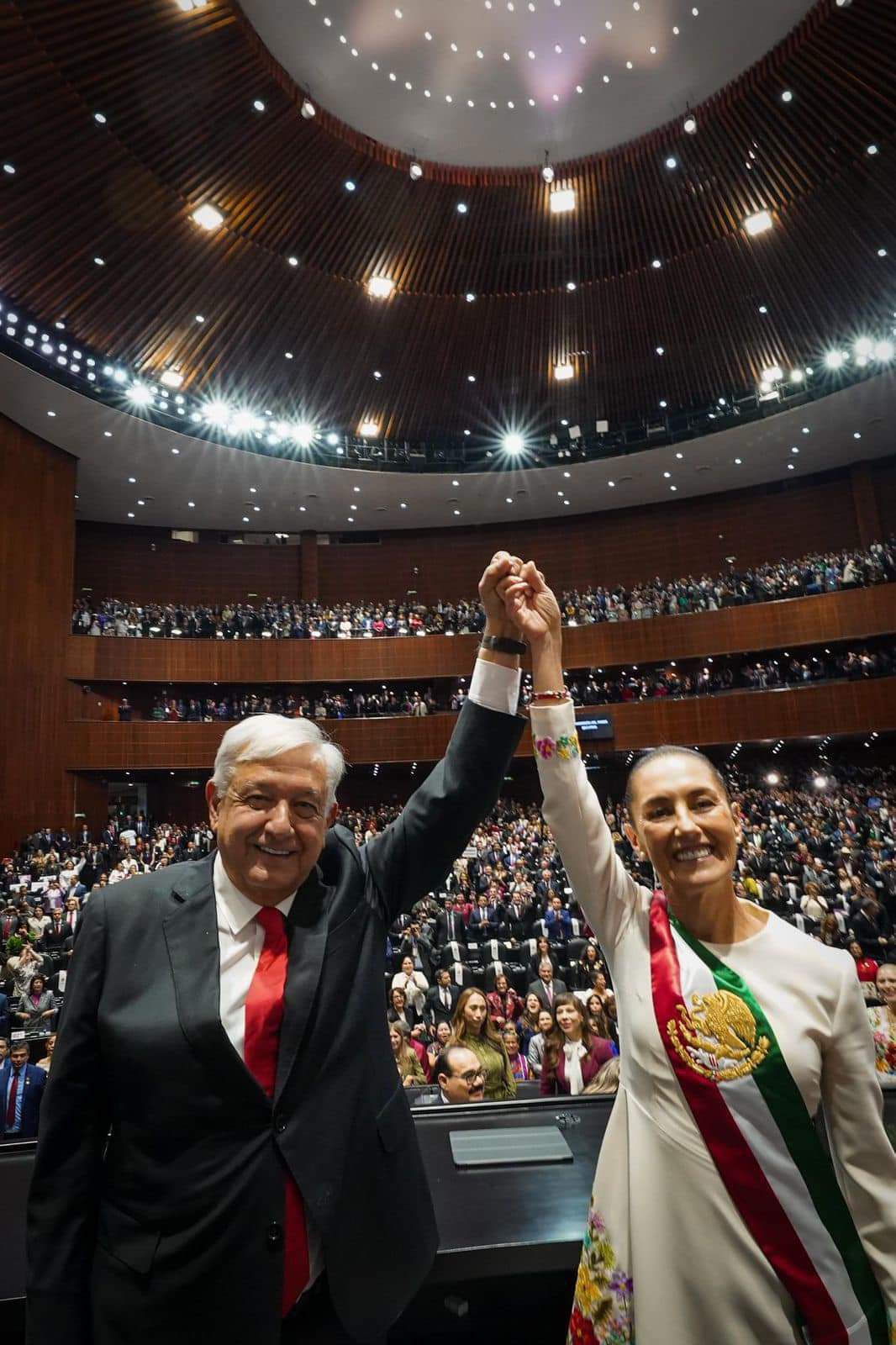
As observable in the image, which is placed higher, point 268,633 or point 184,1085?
point 268,633

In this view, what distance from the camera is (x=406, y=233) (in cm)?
1323

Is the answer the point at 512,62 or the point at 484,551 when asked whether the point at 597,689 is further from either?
the point at 512,62

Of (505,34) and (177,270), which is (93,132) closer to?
(177,270)

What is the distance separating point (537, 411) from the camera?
17531mm

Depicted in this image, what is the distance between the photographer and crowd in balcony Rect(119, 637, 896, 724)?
1647 cm

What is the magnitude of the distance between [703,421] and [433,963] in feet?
44.9

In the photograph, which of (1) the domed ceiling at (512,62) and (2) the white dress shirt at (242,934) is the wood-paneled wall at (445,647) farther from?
(2) the white dress shirt at (242,934)

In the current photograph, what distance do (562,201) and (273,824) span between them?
47.1ft

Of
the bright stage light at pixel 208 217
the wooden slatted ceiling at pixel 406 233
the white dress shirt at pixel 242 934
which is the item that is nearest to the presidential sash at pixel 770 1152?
the white dress shirt at pixel 242 934

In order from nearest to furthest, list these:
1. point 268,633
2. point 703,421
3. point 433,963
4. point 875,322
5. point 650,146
A: point 433,963, point 650,146, point 875,322, point 703,421, point 268,633

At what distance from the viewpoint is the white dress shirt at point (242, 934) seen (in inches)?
45.2

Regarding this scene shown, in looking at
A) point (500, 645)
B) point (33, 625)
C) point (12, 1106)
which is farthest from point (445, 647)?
point (500, 645)

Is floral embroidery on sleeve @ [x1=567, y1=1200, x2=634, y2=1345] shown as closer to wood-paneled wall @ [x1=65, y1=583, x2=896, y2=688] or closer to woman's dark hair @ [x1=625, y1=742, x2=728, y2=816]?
woman's dark hair @ [x1=625, y1=742, x2=728, y2=816]

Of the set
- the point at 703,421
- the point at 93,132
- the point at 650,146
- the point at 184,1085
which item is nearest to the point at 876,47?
the point at 650,146
